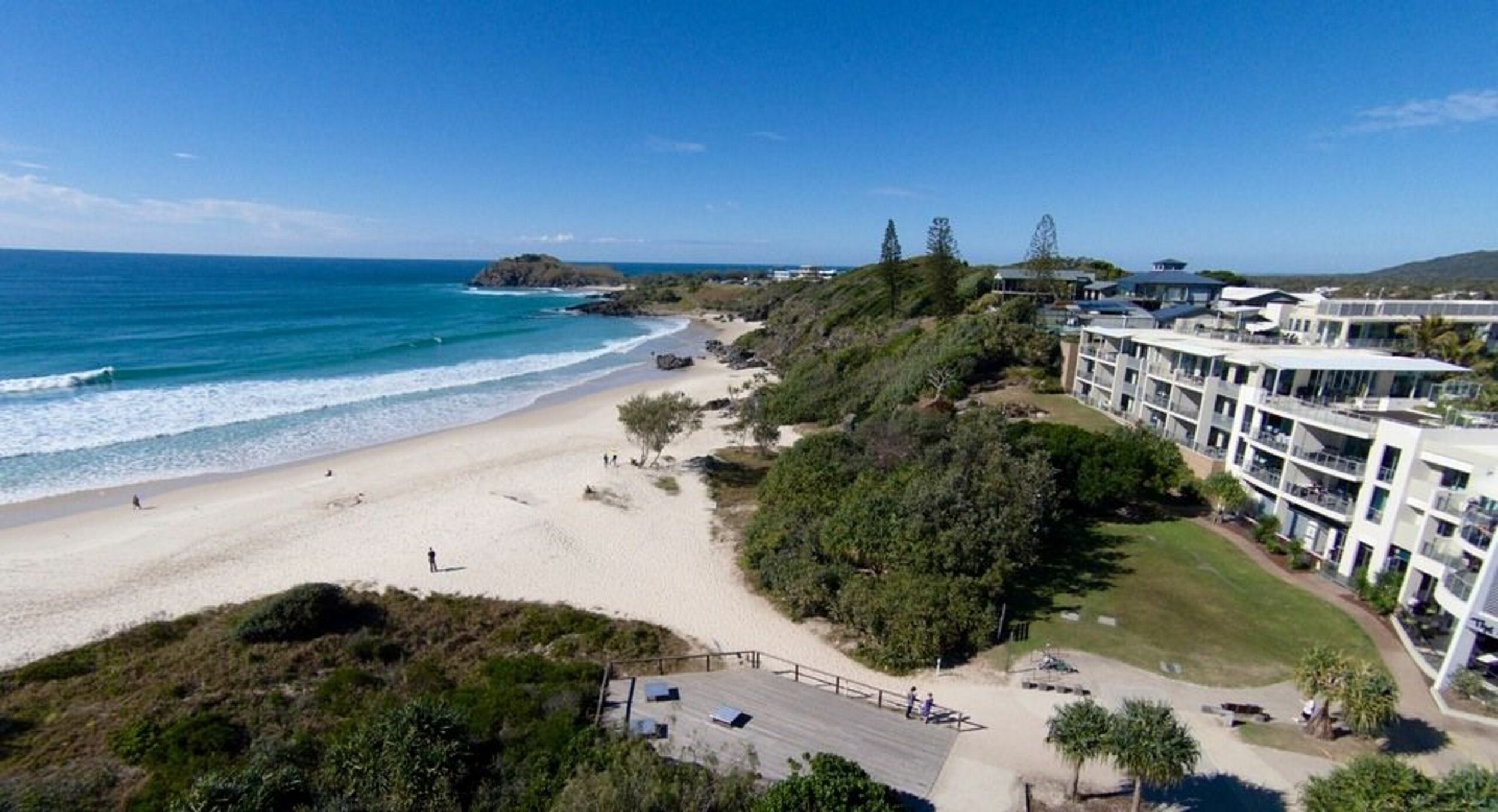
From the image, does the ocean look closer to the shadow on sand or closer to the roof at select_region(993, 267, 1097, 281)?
the roof at select_region(993, 267, 1097, 281)

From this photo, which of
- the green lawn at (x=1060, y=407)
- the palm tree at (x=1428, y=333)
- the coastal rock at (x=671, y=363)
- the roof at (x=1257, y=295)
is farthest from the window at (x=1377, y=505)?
the coastal rock at (x=671, y=363)

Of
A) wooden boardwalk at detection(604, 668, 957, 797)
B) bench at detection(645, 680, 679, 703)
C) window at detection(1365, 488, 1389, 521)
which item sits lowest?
wooden boardwalk at detection(604, 668, 957, 797)

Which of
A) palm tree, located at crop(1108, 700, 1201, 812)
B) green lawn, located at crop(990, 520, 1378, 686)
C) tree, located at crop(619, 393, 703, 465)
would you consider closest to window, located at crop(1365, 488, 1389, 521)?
green lawn, located at crop(990, 520, 1378, 686)

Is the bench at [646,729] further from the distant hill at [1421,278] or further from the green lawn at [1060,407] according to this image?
the distant hill at [1421,278]

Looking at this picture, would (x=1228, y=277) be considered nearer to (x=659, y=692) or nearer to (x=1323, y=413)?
(x=1323, y=413)

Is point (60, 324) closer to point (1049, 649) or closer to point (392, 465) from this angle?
point (392, 465)

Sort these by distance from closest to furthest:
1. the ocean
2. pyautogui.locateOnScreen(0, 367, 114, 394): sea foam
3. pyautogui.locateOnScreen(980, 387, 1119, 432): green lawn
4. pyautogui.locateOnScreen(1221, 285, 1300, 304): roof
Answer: pyautogui.locateOnScreen(980, 387, 1119, 432): green lawn
the ocean
pyautogui.locateOnScreen(0, 367, 114, 394): sea foam
pyautogui.locateOnScreen(1221, 285, 1300, 304): roof

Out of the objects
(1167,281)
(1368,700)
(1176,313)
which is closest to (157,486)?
(1368,700)

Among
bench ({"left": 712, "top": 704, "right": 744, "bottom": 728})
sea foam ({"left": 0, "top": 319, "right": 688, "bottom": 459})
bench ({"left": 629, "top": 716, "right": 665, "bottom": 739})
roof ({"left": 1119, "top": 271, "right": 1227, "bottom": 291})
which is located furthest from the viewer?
roof ({"left": 1119, "top": 271, "right": 1227, "bottom": 291})
